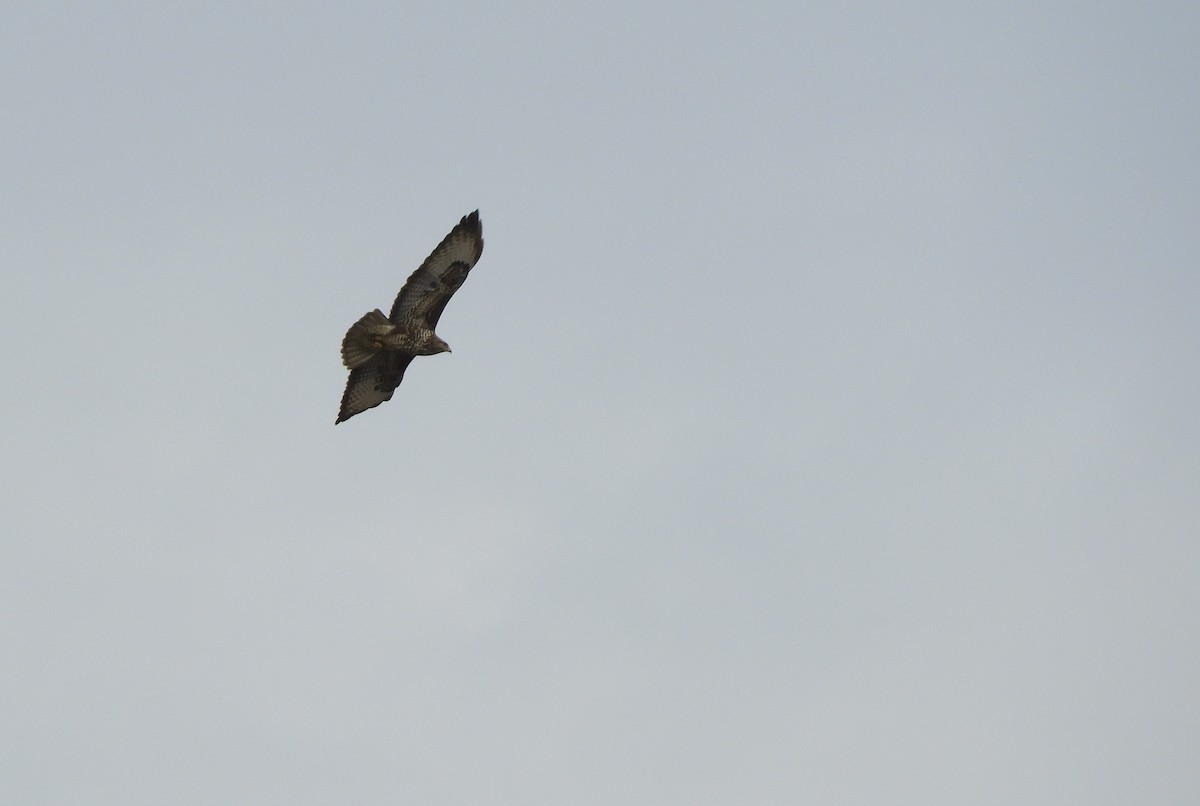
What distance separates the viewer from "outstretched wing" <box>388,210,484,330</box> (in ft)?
100

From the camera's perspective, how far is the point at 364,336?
30.4 m

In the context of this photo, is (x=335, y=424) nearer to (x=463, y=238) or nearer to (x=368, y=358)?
(x=368, y=358)

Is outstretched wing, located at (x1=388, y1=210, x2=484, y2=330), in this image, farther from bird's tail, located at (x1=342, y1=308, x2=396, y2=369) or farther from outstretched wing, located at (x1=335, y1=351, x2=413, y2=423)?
outstretched wing, located at (x1=335, y1=351, x2=413, y2=423)

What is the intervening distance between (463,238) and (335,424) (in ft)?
12.4

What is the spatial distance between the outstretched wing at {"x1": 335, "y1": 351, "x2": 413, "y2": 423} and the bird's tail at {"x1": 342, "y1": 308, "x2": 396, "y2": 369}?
0.87 ft

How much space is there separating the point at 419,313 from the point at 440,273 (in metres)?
0.75

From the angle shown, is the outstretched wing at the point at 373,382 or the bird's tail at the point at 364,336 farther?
the outstretched wing at the point at 373,382

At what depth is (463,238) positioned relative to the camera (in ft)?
100

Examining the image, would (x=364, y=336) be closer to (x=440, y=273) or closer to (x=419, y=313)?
(x=419, y=313)

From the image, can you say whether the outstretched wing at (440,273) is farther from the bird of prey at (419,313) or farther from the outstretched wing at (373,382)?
the outstretched wing at (373,382)

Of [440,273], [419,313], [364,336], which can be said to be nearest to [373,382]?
[364,336]

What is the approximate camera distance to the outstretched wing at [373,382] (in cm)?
3089

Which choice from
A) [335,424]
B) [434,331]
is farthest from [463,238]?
[335,424]

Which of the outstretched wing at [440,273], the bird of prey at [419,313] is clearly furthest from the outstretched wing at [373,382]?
the outstretched wing at [440,273]
